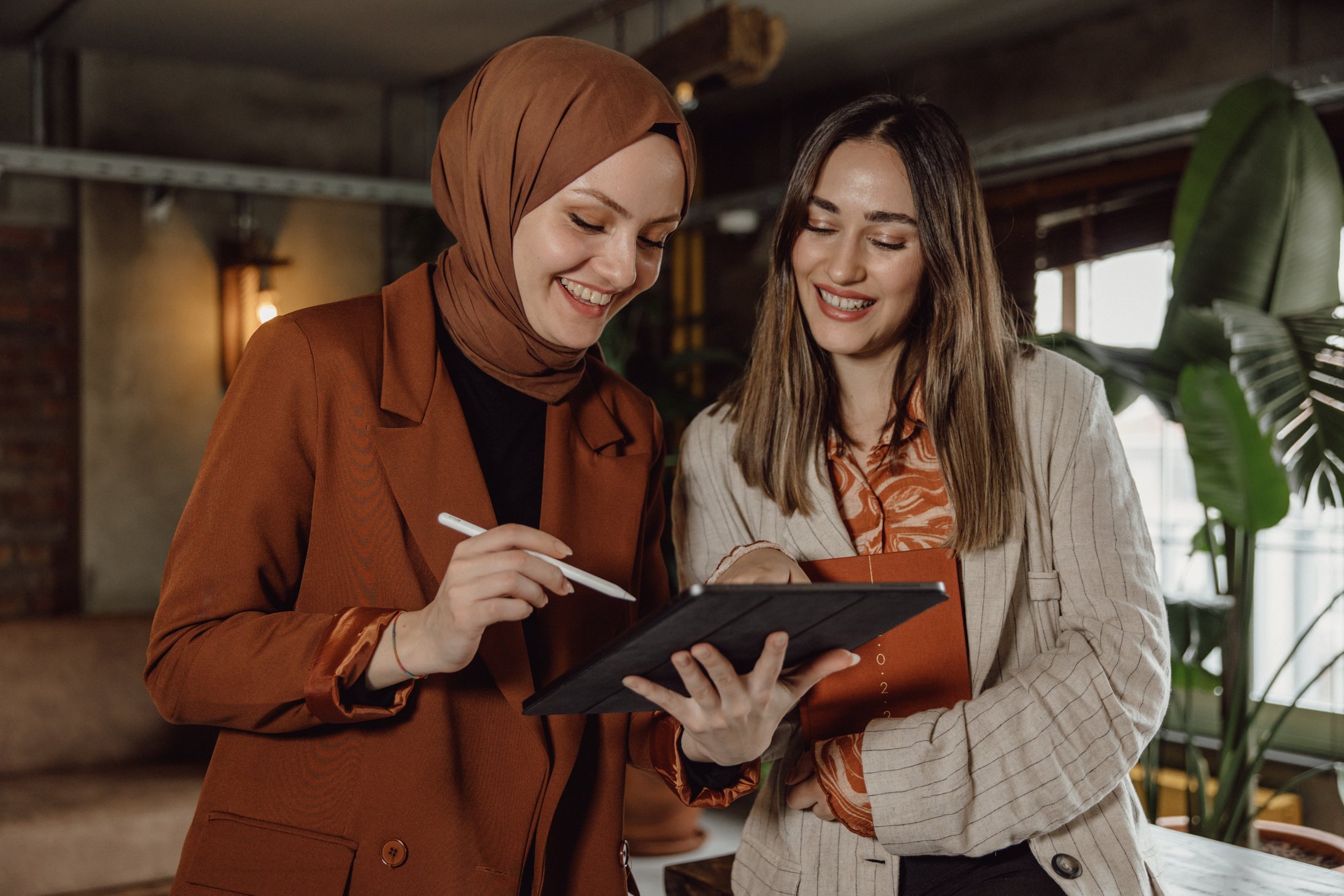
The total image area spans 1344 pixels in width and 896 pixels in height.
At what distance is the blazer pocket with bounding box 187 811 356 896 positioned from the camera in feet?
3.51

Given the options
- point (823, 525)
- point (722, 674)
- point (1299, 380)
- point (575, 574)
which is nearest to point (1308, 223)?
point (1299, 380)

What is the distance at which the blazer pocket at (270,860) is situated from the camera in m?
1.07

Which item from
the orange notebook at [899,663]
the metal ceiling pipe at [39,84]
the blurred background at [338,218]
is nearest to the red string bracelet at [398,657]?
the orange notebook at [899,663]

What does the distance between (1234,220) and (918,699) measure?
2.29 metres

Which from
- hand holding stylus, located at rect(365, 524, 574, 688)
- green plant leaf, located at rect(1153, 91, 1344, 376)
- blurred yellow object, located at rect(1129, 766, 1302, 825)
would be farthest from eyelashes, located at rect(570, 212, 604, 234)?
blurred yellow object, located at rect(1129, 766, 1302, 825)

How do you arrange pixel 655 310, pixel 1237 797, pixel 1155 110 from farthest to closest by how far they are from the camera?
1. pixel 655 310
2. pixel 1155 110
3. pixel 1237 797

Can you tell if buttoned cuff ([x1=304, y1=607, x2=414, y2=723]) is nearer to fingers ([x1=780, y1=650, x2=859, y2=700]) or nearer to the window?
fingers ([x1=780, y1=650, x2=859, y2=700])

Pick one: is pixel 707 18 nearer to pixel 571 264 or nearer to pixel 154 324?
pixel 571 264

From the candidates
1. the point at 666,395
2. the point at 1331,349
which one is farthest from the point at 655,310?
the point at 1331,349

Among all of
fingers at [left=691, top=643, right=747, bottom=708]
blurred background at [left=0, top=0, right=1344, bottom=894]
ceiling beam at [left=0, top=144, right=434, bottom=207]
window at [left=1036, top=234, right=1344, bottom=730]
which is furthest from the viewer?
ceiling beam at [left=0, top=144, right=434, bottom=207]

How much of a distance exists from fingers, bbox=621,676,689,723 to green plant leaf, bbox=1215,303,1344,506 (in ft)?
7.25

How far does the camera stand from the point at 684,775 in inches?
49.8

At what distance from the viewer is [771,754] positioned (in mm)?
1429

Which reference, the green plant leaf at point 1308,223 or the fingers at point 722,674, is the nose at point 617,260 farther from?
the green plant leaf at point 1308,223
